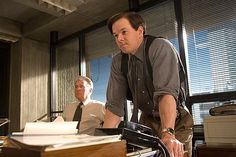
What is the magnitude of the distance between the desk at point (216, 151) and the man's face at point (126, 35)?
1208mm

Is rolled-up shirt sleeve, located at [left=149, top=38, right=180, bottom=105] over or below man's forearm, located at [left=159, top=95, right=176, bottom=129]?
over

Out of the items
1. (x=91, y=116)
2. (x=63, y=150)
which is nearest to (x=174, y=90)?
(x=63, y=150)

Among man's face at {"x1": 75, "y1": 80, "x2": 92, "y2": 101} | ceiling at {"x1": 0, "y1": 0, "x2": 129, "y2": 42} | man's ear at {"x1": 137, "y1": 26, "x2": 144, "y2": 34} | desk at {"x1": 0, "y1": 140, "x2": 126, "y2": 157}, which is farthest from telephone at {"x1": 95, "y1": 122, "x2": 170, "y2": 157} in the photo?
ceiling at {"x1": 0, "y1": 0, "x2": 129, "y2": 42}

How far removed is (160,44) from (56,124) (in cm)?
Result: 59

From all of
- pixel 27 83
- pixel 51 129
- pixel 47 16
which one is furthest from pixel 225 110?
pixel 27 83

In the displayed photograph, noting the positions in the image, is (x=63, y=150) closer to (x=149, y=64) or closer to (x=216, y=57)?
(x=149, y=64)

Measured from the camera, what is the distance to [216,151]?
191 cm

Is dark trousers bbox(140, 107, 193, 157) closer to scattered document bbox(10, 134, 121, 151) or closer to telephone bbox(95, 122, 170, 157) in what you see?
telephone bbox(95, 122, 170, 157)

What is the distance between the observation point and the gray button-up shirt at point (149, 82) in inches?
37.7

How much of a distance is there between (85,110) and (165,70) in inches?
78.2

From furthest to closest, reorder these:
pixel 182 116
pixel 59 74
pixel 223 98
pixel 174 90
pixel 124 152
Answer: pixel 59 74 → pixel 223 98 → pixel 182 116 → pixel 174 90 → pixel 124 152

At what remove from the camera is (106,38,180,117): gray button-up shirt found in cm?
96

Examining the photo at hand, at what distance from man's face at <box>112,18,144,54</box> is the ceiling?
2.36 metres

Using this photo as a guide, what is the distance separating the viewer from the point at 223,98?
2.48 m
